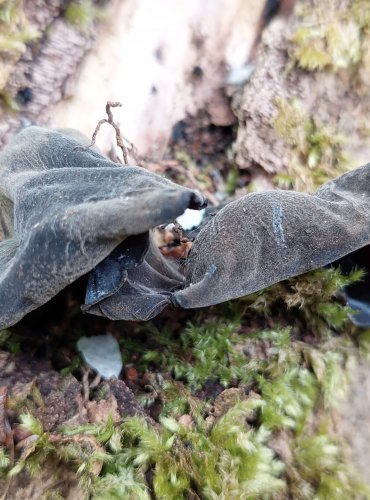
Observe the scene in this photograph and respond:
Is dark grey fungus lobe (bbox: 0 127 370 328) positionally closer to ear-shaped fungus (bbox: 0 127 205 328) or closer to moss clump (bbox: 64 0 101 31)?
ear-shaped fungus (bbox: 0 127 205 328)

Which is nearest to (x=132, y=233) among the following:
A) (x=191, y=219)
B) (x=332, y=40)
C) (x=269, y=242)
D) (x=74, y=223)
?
(x=74, y=223)

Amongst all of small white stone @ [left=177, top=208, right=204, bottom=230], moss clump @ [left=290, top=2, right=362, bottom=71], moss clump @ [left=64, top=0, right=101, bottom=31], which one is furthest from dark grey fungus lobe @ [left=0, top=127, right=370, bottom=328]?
moss clump @ [left=290, top=2, right=362, bottom=71]

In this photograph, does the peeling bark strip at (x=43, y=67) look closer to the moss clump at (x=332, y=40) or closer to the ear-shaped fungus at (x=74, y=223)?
the ear-shaped fungus at (x=74, y=223)

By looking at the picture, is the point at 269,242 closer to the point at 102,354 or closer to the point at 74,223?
the point at 74,223

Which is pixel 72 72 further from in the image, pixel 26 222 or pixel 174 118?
pixel 26 222

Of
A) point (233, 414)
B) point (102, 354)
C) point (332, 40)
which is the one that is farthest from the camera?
point (332, 40)

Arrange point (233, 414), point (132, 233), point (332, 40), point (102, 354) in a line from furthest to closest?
point (332, 40) < point (102, 354) < point (233, 414) < point (132, 233)
